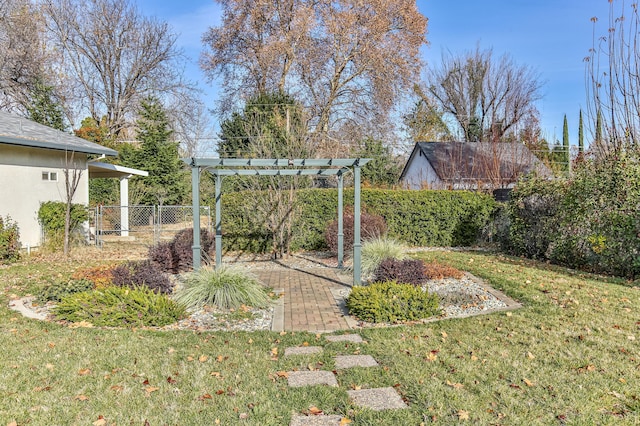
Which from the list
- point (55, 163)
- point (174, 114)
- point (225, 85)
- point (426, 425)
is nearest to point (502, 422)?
point (426, 425)

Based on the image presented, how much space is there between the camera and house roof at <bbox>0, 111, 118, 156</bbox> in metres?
10.5

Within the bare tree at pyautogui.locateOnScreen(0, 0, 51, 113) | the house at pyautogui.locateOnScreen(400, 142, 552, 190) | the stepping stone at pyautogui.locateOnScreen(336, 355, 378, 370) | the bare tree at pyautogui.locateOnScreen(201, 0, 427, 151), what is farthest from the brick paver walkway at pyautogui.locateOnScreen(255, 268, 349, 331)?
the bare tree at pyautogui.locateOnScreen(0, 0, 51, 113)

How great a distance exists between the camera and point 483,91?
30.1 m

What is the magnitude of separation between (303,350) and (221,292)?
81.6 inches

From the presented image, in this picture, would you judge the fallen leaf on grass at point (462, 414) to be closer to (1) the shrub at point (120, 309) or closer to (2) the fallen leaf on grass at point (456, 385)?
(2) the fallen leaf on grass at point (456, 385)

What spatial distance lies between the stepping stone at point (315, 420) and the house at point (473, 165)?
12869mm

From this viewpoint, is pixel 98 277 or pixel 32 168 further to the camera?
pixel 32 168

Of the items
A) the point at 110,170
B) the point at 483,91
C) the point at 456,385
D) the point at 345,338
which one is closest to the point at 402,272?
the point at 345,338

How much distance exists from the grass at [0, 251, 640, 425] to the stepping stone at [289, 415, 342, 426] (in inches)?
2.9

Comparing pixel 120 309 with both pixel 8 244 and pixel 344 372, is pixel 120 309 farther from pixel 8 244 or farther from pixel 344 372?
pixel 8 244

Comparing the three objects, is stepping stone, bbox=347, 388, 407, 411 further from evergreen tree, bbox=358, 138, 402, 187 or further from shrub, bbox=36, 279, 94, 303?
evergreen tree, bbox=358, 138, 402, 187

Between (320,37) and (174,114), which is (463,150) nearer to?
(320,37)

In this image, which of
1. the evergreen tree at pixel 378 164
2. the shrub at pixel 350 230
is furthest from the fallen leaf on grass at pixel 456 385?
the evergreen tree at pixel 378 164

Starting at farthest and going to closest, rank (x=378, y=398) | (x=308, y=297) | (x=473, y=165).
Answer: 1. (x=473, y=165)
2. (x=308, y=297)
3. (x=378, y=398)
